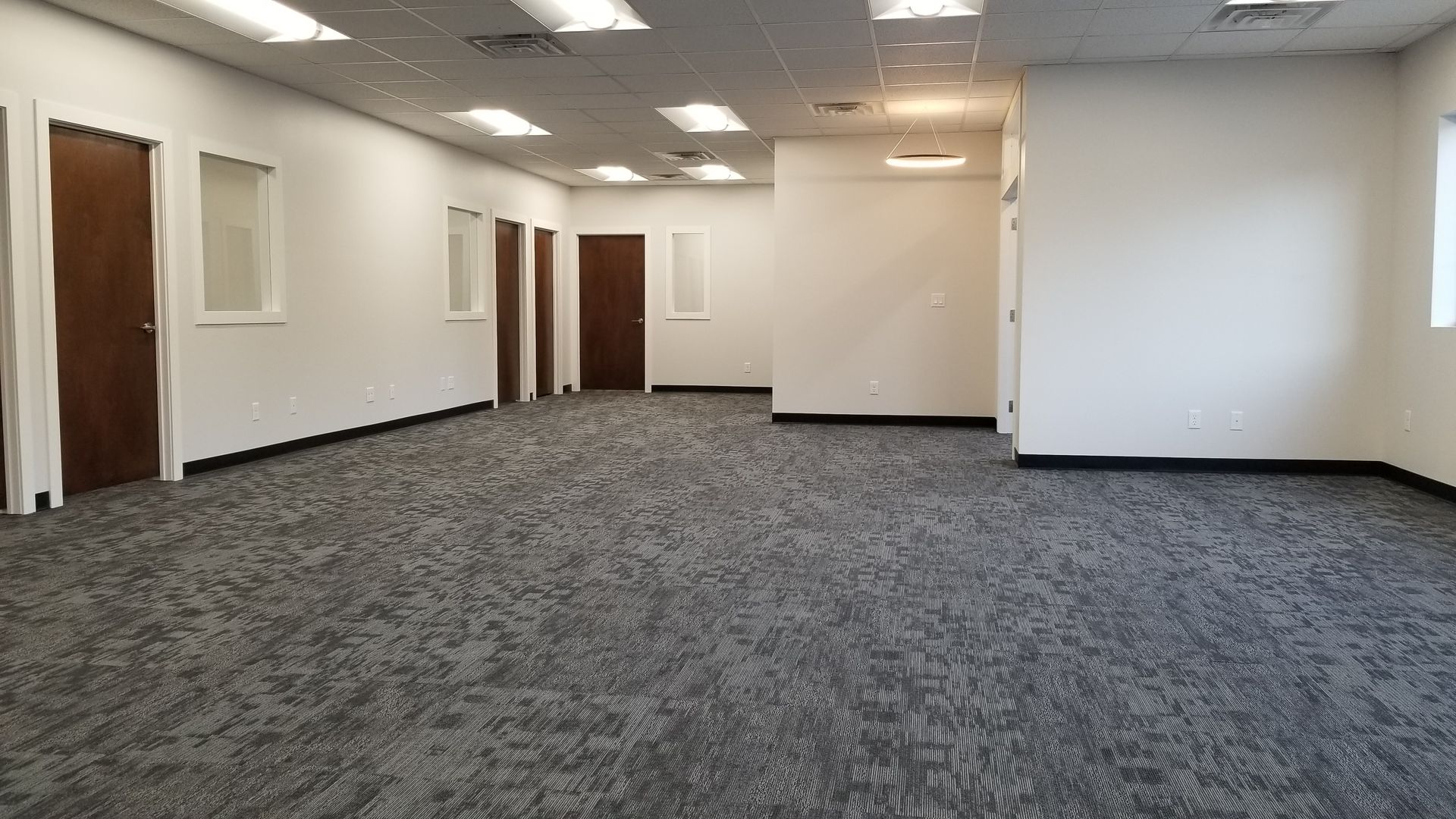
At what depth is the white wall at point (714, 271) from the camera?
1387 centimetres

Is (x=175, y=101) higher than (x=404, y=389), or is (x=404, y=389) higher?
(x=175, y=101)

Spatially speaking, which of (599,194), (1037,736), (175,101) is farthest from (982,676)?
(599,194)

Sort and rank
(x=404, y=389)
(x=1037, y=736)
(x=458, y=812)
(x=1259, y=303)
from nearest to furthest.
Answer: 1. (x=458, y=812)
2. (x=1037, y=736)
3. (x=1259, y=303)
4. (x=404, y=389)

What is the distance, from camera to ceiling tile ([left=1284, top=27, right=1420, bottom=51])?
6305 mm

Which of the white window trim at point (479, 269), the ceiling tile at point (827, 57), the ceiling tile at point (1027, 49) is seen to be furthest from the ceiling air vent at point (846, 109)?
the white window trim at point (479, 269)

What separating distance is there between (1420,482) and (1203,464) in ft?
4.24

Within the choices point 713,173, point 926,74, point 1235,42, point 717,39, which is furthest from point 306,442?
point 1235,42

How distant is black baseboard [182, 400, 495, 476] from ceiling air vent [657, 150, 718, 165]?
11.5 ft

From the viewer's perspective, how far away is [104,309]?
6.29 metres

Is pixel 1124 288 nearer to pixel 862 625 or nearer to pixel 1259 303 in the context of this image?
pixel 1259 303

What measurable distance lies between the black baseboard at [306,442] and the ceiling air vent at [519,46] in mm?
3349

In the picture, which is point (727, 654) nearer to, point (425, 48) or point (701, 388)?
point (425, 48)

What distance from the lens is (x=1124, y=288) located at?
734cm

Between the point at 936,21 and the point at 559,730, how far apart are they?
494 cm
